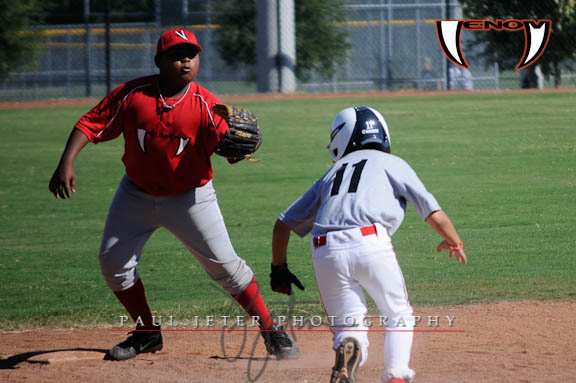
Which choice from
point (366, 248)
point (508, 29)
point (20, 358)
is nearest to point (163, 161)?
point (366, 248)

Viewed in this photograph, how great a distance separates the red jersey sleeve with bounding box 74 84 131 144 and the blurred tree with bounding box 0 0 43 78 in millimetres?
17719

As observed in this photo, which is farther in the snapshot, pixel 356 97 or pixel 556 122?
pixel 356 97

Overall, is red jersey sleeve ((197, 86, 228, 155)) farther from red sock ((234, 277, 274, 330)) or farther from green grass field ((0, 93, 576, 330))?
green grass field ((0, 93, 576, 330))

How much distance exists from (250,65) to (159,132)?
62.2ft

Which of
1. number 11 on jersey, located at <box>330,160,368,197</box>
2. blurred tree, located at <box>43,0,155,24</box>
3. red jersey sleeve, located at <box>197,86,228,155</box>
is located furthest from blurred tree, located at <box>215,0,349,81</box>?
number 11 on jersey, located at <box>330,160,368,197</box>

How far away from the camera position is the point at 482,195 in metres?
10.9

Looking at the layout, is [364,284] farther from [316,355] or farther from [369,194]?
[316,355]

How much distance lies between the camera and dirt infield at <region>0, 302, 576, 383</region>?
4.62 metres

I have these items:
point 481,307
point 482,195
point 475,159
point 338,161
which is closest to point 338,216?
point 338,161

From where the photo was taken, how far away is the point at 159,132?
464 cm

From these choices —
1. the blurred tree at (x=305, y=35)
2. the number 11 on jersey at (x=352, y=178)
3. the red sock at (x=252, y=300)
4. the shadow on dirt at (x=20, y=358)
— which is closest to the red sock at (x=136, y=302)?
the shadow on dirt at (x=20, y=358)

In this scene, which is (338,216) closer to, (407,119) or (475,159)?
(475,159)

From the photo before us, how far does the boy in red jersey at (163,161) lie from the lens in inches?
183

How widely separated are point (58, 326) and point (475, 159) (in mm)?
8641
